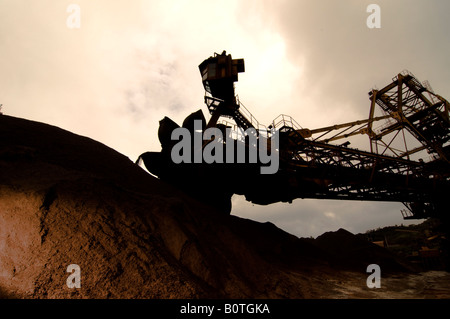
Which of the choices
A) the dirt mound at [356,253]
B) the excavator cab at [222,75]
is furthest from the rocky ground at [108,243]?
the excavator cab at [222,75]

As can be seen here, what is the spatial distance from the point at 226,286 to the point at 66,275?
9.70 ft

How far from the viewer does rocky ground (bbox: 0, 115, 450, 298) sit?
3.09 meters

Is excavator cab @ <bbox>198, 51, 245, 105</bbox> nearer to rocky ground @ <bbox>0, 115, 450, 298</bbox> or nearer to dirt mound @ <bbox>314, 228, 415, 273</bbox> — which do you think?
rocky ground @ <bbox>0, 115, 450, 298</bbox>

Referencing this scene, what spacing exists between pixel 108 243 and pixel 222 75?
10.7m

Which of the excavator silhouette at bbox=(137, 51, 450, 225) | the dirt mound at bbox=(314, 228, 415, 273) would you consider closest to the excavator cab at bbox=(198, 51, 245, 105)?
the excavator silhouette at bbox=(137, 51, 450, 225)

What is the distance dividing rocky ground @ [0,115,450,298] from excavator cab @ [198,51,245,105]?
7483mm

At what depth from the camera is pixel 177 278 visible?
357 centimetres

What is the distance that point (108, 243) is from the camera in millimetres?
3615

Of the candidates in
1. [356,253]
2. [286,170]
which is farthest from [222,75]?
[356,253]

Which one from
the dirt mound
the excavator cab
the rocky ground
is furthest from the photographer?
the excavator cab

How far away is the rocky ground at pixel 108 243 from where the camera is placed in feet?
10.1
